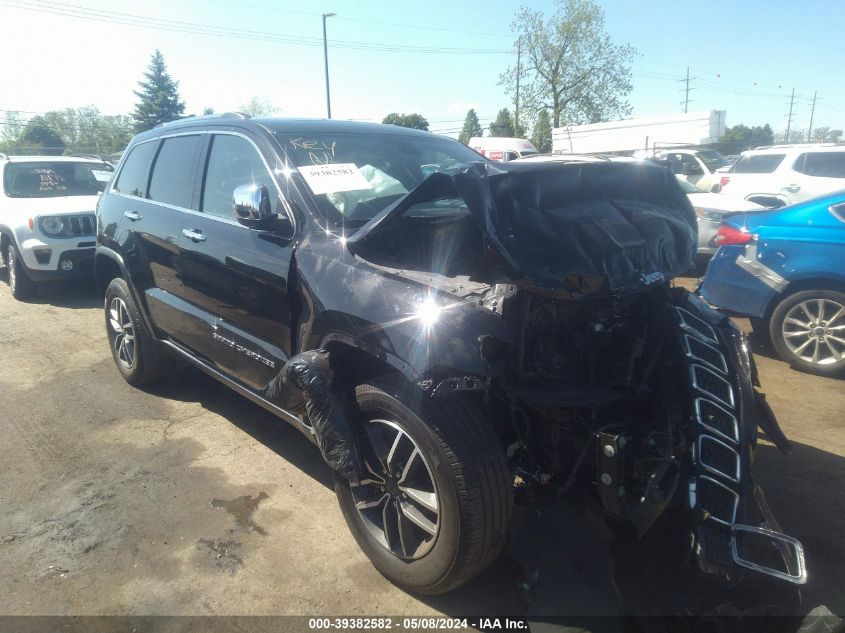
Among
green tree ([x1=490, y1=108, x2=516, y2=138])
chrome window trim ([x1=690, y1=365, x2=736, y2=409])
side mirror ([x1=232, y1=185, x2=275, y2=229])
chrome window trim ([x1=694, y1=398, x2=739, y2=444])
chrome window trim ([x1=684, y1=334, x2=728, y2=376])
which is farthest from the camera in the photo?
green tree ([x1=490, y1=108, x2=516, y2=138])

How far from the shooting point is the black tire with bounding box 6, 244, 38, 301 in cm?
800

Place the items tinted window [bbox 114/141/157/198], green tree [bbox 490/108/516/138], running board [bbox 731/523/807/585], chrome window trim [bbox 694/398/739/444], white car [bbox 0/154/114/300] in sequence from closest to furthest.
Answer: running board [bbox 731/523/807/585], chrome window trim [bbox 694/398/739/444], tinted window [bbox 114/141/157/198], white car [bbox 0/154/114/300], green tree [bbox 490/108/516/138]

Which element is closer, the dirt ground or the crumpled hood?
the crumpled hood

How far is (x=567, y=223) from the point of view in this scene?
2.47 m

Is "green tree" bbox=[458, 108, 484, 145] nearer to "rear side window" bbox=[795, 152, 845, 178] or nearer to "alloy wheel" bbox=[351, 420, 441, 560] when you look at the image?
"rear side window" bbox=[795, 152, 845, 178]

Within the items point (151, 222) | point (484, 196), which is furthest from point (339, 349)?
point (151, 222)

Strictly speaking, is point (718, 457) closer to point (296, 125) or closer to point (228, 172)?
point (296, 125)

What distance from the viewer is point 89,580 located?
107 inches

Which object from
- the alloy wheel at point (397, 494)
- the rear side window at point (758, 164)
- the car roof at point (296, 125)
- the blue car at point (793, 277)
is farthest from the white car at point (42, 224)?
the rear side window at point (758, 164)

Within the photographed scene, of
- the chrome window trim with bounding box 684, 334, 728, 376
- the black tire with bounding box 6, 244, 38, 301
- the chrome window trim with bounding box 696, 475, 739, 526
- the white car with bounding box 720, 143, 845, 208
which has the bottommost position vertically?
the black tire with bounding box 6, 244, 38, 301

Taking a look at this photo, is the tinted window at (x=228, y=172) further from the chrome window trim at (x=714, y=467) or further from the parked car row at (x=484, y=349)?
the chrome window trim at (x=714, y=467)

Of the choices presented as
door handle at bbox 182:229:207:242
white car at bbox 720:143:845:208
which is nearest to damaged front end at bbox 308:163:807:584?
door handle at bbox 182:229:207:242

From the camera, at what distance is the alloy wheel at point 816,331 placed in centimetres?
479

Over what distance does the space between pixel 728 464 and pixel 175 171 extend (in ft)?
12.2
